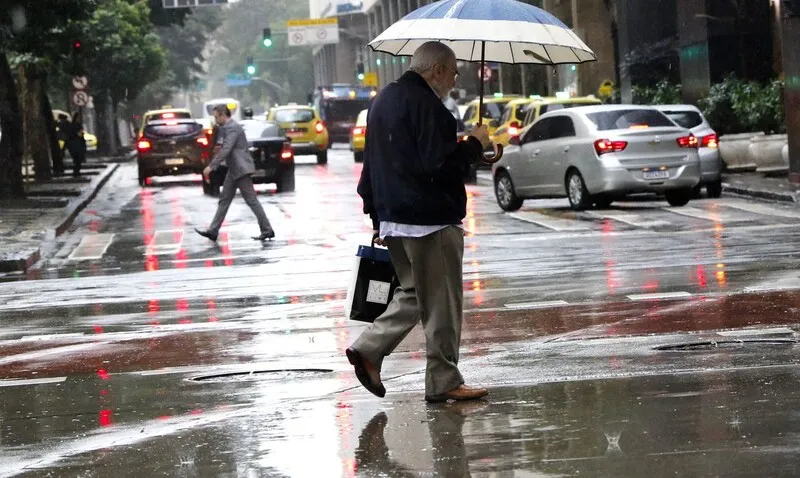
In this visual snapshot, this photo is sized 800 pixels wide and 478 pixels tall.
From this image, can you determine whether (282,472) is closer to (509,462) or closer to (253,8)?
(509,462)

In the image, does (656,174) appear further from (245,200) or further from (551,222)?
(245,200)


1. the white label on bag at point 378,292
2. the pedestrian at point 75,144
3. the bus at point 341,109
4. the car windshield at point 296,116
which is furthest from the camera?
the bus at point 341,109

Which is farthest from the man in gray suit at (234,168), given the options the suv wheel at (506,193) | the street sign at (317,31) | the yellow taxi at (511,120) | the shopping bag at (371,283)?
the street sign at (317,31)

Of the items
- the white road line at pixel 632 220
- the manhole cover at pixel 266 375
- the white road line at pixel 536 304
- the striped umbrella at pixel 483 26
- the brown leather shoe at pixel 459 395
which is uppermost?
the striped umbrella at pixel 483 26

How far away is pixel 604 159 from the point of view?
22.2m

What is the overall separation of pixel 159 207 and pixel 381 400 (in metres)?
22.1

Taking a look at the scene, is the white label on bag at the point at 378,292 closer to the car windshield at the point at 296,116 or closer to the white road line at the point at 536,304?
the white road line at the point at 536,304

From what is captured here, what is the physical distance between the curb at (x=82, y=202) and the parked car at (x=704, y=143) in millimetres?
9554

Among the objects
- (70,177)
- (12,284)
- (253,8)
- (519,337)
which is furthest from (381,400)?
(253,8)

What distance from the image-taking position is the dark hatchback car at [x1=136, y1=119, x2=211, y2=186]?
38.8 meters

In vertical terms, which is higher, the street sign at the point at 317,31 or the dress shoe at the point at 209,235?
the street sign at the point at 317,31

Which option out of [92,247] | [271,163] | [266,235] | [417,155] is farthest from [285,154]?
[417,155]

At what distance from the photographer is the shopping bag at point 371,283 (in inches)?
310

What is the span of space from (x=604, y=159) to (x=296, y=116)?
28324 millimetres
